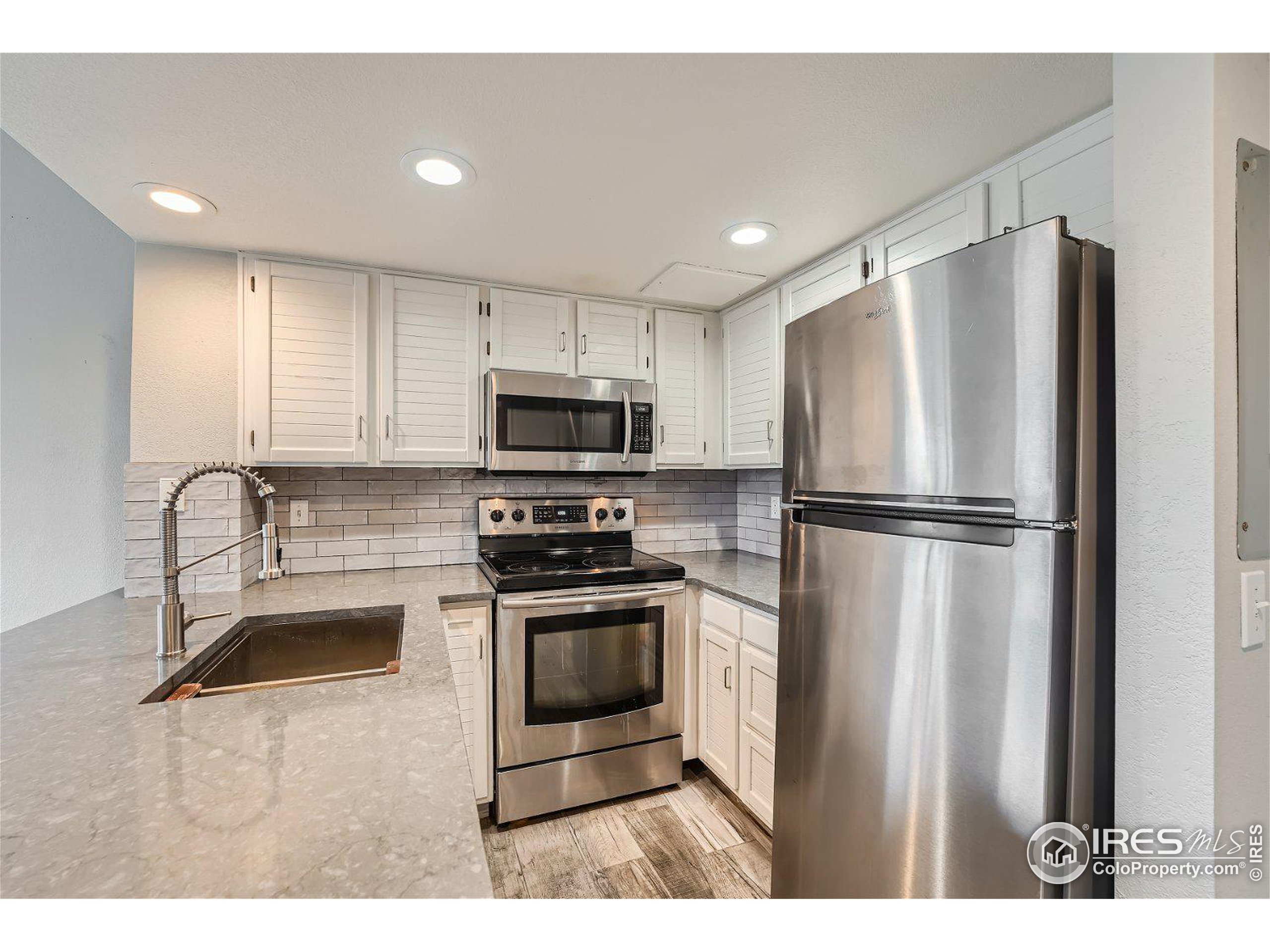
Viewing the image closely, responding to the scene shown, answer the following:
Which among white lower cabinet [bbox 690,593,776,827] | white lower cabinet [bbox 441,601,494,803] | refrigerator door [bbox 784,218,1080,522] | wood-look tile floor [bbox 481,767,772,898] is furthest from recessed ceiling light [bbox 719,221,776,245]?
wood-look tile floor [bbox 481,767,772,898]

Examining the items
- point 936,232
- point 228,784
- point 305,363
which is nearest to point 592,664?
point 228,784

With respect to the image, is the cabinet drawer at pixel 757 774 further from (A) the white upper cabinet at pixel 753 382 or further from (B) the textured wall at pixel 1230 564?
(B) the textured wall at pixel 1230 564

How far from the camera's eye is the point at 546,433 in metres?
2.47

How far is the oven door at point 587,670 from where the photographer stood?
6.98 feet

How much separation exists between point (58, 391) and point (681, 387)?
8.22ft

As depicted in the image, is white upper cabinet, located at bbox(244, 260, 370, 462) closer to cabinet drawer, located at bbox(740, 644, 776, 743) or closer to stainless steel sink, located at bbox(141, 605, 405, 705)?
stainless steel sink, located at bbox(141, 605, 405, 705)

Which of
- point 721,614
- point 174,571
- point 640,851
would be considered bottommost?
point 640,851

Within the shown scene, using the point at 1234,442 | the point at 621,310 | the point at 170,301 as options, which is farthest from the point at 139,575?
the point at 1234,442

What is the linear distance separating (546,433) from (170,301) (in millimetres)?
1469

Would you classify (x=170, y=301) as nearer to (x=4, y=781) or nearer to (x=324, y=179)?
(x=324, y=179)

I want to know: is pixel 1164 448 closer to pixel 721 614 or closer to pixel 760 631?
pixel 760 631

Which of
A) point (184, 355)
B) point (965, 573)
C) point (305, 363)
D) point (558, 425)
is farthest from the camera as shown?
point (558, 425)

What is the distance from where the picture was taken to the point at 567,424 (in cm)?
250

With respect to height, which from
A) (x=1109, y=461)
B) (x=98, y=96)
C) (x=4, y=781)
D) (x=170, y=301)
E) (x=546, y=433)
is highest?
(x=98, y=96)
